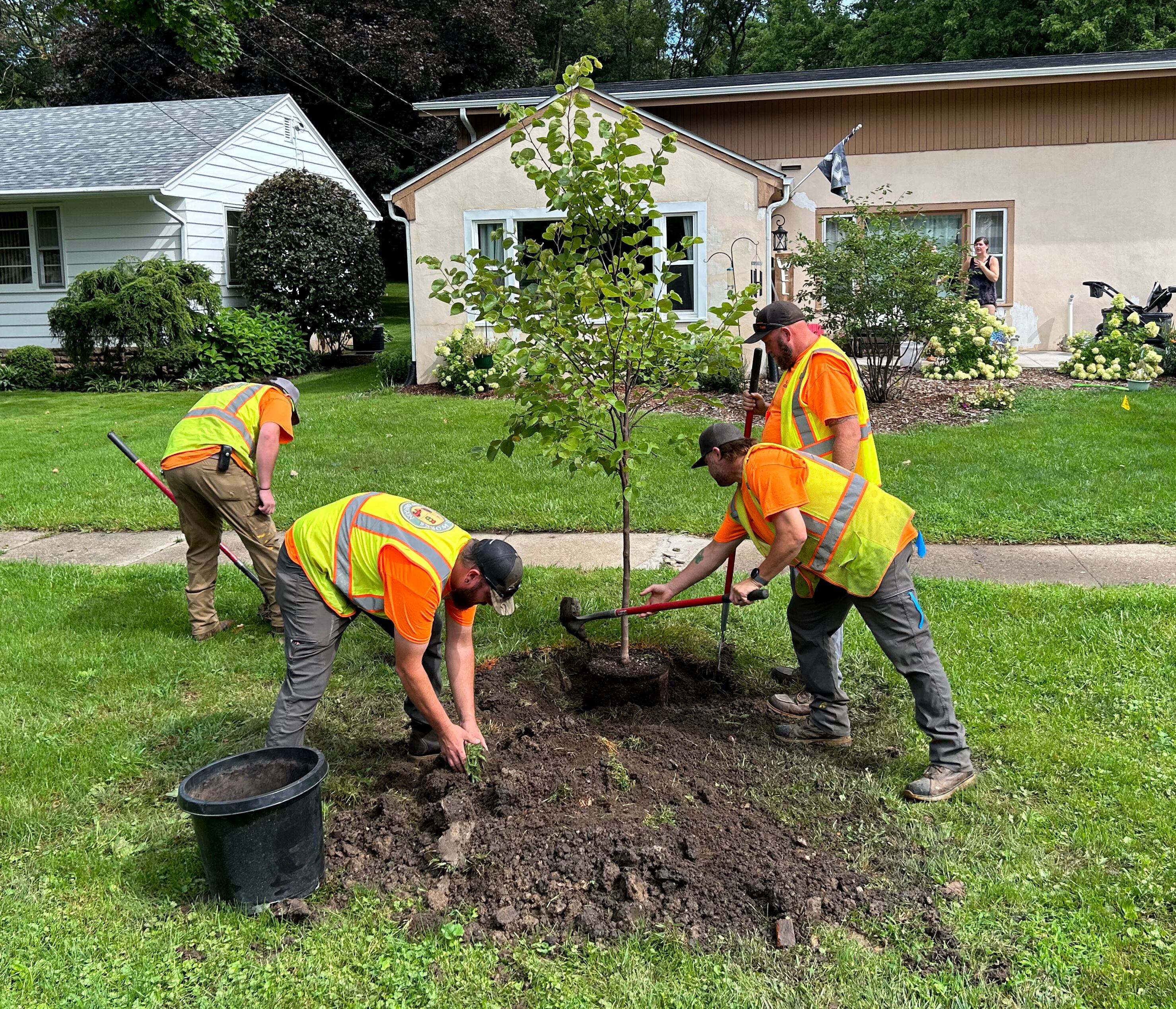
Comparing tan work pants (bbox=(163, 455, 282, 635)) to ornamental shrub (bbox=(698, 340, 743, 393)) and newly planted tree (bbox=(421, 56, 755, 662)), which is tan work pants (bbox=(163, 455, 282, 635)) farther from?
ornamental shrub (bbox=(698, 340, 743, 393))

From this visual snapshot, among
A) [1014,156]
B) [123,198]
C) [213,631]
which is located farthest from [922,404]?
[123,198]

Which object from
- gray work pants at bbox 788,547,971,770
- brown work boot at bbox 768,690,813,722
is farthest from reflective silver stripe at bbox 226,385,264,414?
gray work pants at bbox 788,547,971,770

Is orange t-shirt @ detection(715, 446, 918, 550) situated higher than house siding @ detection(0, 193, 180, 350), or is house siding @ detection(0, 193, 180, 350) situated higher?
house siding @ detection(0, 193, 180, 350)

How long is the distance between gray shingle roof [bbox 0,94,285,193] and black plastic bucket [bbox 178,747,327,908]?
1495 cm

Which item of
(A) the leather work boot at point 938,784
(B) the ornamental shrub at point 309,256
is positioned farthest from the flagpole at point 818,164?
(A) the leather work boot at point 938,784

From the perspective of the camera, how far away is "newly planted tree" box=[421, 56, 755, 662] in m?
4.61

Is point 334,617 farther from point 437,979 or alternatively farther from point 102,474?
point 102,474

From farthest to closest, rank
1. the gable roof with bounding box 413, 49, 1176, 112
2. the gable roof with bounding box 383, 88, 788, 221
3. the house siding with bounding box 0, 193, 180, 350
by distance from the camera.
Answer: the house siding with bounding box 0, 193, 180, 350, the gable roof with bounding box 413, 49, 1176, 112, the gable roof with bounding box 383, 88, 788, 221

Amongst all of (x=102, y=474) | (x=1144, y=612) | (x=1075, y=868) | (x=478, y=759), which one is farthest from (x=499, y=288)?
Answer: (x=102, y=474)

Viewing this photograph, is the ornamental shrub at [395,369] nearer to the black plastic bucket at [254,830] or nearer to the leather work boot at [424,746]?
the leather work boot at [424,746]

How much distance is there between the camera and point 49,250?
1795 centimetres

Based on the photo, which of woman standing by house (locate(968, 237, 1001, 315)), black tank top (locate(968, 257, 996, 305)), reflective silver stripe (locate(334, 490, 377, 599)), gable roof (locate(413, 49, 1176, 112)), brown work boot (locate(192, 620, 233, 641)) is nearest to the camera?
reflective silver stripe (locate(334, 490, 377, 599))

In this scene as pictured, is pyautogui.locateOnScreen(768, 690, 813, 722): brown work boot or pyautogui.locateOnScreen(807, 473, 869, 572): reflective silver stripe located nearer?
pyautogui.locateOnScreen(807, 473, 869, 572): reflective silver stripe

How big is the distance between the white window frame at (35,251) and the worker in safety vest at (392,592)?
1617 centimetres
